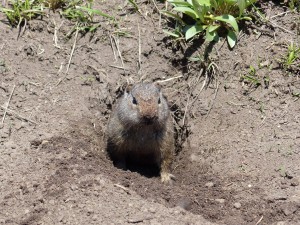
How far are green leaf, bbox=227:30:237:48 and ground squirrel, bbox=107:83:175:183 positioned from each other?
3.83ft

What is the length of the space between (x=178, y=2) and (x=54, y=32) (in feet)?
5.55

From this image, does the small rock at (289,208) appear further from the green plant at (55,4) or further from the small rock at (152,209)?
the green plant at (55,4)

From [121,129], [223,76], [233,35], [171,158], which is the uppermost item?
[233,35]

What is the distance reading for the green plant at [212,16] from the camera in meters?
7.11

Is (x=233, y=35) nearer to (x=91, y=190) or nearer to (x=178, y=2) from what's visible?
(x=178, y=2)

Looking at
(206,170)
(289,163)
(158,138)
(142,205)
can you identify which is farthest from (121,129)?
(289,163)

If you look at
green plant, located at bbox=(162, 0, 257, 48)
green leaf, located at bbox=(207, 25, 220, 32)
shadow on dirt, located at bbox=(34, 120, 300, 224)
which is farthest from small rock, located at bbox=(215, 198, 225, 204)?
green leaf, located at bbox=(207, 25, 220, 32)

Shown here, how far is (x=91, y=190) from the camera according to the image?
18.4 feet

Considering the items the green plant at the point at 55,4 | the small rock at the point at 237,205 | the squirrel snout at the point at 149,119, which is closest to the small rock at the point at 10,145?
the squirrel snout at the point at 149,119

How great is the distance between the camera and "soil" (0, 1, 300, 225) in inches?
219

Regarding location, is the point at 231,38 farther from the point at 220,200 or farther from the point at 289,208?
the point at 289,208

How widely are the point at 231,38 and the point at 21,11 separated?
279cm

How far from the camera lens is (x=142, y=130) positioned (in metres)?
6.74

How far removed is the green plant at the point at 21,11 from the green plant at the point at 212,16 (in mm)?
1805
